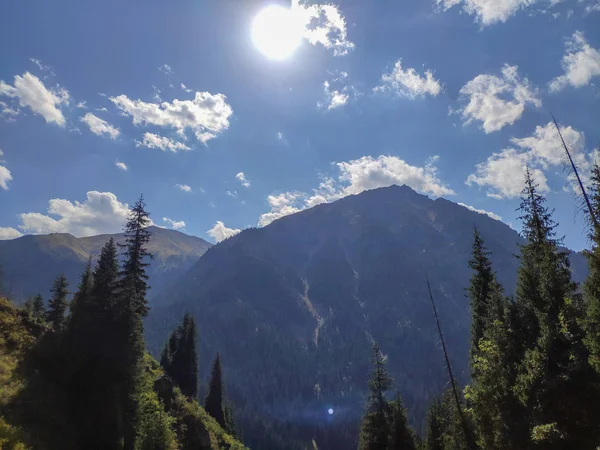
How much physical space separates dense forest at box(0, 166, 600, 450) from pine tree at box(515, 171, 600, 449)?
0.17 feet

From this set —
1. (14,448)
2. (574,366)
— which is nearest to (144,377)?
(14,448)

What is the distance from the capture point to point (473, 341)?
34.2 meters

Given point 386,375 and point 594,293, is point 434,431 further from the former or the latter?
point 594,293

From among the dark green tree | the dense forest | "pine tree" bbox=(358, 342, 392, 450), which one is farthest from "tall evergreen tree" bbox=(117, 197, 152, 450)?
the dark green tree

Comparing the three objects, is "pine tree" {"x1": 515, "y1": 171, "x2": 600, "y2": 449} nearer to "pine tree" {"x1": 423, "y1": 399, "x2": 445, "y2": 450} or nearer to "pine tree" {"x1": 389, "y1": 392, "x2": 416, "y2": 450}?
"pine tree" {"x1": 389, "y1": 392, "x2": 416, "y2": 450}

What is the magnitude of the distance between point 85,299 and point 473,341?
106 feet

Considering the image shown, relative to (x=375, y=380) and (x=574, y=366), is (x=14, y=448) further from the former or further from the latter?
(x=375, y=380)

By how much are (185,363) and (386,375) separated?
131ft

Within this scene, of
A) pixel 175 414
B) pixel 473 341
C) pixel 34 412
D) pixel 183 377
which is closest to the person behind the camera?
pixel 34 412


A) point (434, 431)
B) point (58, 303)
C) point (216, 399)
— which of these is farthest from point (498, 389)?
point (58, 303)

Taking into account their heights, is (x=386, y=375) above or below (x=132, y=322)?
below

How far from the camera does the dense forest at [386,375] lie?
57.7 ft

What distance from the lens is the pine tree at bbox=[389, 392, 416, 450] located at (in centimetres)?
3753

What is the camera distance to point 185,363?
67312 millimetres
